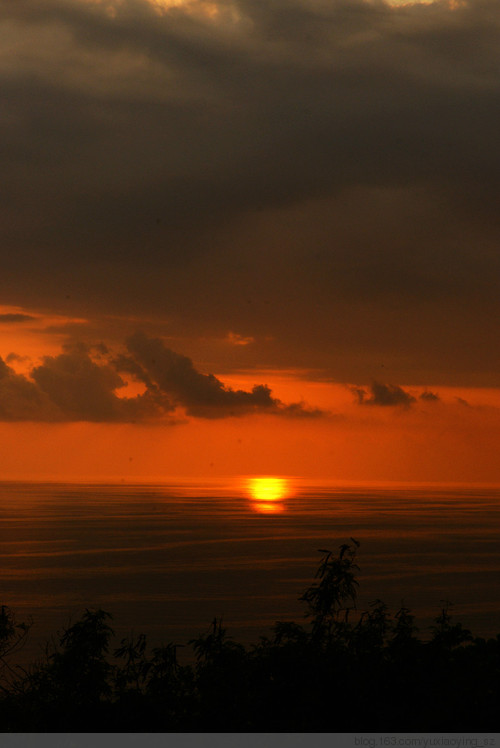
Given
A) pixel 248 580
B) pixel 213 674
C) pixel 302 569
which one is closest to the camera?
pixel 213 674

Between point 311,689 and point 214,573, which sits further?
point 214,573

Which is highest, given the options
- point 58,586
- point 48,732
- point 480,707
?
point 480,707

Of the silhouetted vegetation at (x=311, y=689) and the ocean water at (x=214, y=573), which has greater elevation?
the silhouetted vegetation at (x=311, y=689)

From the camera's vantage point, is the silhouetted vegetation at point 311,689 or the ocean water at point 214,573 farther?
the ocean water at point 214,573

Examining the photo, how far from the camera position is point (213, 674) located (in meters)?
19.8

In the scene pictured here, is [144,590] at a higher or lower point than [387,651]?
lower

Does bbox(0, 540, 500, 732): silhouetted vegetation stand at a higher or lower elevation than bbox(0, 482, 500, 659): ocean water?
higher

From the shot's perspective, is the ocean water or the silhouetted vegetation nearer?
the silhouetted vegetation

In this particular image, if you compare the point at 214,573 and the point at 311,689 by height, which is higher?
the point at 311,689
